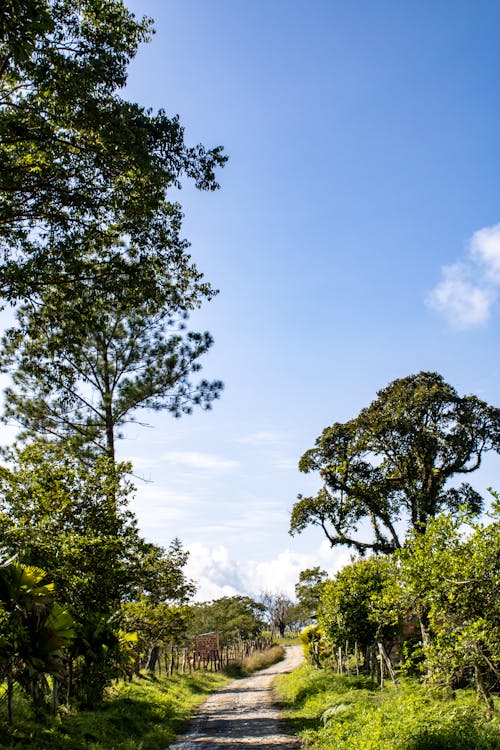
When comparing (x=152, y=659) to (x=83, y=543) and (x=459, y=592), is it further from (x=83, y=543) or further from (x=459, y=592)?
(x=459, y=592)

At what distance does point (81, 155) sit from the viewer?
912 centimetres

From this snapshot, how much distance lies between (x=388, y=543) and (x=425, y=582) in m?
12.8

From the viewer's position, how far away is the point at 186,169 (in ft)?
32.2

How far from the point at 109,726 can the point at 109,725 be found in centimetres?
10

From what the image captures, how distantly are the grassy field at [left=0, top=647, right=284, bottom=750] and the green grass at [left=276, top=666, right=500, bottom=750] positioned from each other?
324 cm

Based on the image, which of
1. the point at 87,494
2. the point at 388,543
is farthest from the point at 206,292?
the point at 388,543

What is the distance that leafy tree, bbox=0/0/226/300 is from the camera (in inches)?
318

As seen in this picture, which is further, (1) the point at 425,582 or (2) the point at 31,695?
(2) the point at 31,695

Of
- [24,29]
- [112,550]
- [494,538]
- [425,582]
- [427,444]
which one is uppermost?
[24,29]

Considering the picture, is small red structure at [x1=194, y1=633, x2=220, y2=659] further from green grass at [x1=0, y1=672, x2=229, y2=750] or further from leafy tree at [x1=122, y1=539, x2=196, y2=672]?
green grass at [x1=0, y1=672, x2=229, y2=750]

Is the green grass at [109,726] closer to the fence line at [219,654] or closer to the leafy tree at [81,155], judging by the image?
the leafy tree at [81,155]

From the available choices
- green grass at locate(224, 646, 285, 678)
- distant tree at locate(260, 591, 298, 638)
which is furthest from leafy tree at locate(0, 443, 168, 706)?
distant tree at locate(260, 591, 298, 638)

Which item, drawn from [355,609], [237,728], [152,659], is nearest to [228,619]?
[152,659]

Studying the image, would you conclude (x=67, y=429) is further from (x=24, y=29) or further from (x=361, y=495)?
(x=24, y=29)
